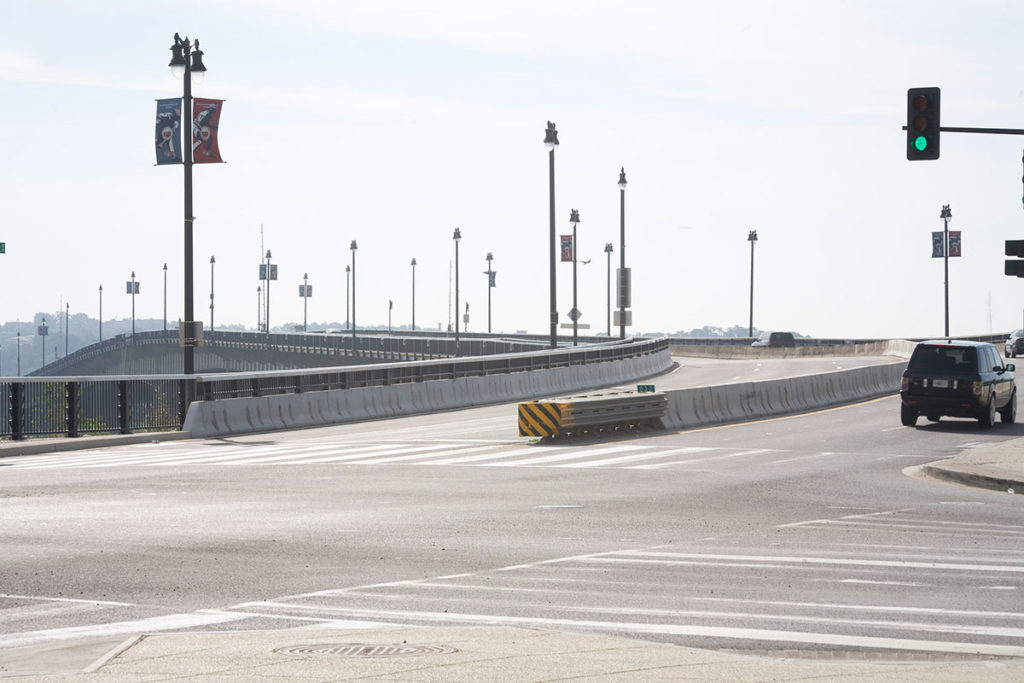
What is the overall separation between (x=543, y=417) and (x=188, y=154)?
37.0 feet

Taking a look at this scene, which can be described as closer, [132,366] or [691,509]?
[691,509]

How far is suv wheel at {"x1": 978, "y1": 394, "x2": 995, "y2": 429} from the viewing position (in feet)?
99.9

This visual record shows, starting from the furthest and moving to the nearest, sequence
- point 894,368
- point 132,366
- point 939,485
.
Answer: point 132,366, point 894,368, point 939,485

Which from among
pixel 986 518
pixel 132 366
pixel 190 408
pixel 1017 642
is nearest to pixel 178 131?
pixel 190 408

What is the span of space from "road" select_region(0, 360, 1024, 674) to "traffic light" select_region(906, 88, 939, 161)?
Answer: 5.24m

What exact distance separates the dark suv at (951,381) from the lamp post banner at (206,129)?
54.4 ft

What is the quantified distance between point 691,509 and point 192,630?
27.8 ft

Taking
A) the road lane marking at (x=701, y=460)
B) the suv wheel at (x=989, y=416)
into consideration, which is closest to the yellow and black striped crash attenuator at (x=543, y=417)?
the road lane marking at (x=701, y=460)

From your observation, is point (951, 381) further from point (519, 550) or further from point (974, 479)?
point (519, 550)

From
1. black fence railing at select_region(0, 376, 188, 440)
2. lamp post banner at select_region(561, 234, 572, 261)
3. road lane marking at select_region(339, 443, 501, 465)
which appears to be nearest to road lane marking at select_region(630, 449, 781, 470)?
road lane marking at select_region(339, 443, 501, 465)

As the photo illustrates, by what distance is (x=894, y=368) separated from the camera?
48062 mm

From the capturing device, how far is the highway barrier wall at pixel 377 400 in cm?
3080

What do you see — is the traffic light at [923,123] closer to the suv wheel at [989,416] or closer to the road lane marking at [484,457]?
A: the road lane marking at [484,457]

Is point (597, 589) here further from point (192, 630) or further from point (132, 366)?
point (132, 366)
